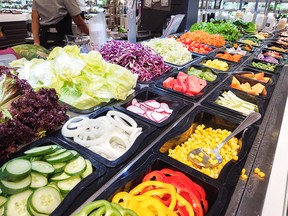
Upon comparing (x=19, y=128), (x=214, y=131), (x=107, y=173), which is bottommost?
(x=214, y=131)

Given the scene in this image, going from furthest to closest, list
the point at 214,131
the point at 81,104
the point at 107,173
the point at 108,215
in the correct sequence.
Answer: the point at 214,131
the point at 81,104
the point at 107,173
the point at 108,215

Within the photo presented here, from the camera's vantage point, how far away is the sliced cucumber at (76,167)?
1135 mm

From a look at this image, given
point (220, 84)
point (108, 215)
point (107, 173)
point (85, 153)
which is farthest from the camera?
point (220, 84)

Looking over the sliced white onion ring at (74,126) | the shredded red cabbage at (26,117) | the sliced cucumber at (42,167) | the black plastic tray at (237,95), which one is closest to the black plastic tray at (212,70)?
the black plastic tray at (237,95)

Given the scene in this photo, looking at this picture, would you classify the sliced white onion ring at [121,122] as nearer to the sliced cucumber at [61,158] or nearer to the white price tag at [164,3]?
the sliced cucumber at [61,158]

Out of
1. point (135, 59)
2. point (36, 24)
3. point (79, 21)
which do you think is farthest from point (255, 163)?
point (36, 24)

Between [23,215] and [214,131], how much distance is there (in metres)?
1.49

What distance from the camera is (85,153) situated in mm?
1311

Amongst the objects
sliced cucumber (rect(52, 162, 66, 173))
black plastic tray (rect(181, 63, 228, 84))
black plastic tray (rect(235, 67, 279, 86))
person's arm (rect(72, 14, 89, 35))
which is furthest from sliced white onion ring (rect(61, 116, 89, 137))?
person's arm (rect(72, 14, 89, 35))

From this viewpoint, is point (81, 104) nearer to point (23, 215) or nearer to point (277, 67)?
point (23, 215)

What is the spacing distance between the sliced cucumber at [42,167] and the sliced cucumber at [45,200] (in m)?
0.09

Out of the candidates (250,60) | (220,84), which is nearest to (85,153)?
(220,84)

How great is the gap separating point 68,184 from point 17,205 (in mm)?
229

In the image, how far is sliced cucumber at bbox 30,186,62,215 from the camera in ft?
3.07
